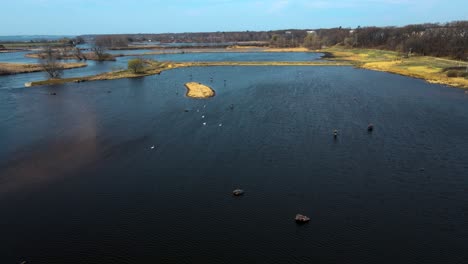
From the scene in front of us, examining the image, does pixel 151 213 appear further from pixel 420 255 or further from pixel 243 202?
pixel 420 255

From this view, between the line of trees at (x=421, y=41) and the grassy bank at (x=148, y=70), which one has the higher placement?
the line of trees at (x=421, y=41)

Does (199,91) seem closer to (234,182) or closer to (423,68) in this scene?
(234,182)

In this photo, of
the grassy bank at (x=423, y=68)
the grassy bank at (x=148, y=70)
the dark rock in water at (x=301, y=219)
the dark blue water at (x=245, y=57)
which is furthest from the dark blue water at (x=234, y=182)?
the dark blue water at (x=245, y=57)

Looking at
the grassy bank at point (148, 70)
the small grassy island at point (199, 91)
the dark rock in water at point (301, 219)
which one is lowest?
the dark rock in water at point (301, 219)

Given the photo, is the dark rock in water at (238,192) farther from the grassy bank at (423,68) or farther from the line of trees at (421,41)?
the line of trees at (421,41)

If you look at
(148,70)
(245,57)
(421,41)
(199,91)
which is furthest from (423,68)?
(148,70)

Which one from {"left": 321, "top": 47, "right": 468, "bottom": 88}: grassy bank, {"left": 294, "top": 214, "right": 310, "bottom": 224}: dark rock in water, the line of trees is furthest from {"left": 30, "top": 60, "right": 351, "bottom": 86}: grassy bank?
{"left": 294, "top": 214, "right": 310, "bottom": 224}: dark rock in water

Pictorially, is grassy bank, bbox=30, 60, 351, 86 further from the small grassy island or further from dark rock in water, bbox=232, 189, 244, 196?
dark rock in water, bbox=232, 189, 244, 196
